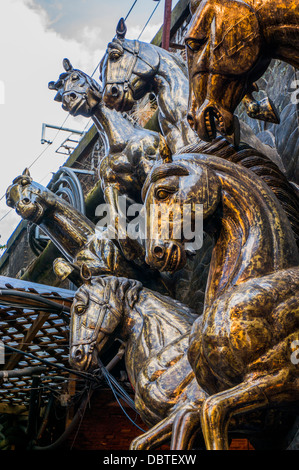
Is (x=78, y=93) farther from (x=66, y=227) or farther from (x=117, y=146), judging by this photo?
(x=66, y=227)

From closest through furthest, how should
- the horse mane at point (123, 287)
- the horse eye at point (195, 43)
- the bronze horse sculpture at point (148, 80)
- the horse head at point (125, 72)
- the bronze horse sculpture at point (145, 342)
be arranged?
1. the horse eye at point (195, 43)
2. the bronze horse sculpture at point (145, 342)
3. the horse mane at point (123, 287)
4. the bronze horse sculpture at point (148, 80)
5. the horse head at point (125, 72)

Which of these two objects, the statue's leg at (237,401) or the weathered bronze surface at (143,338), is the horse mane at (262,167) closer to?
the weathered bronze surface at (143,338)

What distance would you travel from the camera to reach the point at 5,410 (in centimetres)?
692

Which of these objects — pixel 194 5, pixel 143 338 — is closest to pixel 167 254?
pixel 143 338

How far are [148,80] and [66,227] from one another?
1.40 metres

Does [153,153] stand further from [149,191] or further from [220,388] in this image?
[220,388]

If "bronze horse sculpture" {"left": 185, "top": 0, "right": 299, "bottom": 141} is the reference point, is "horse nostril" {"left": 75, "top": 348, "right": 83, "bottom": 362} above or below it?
below

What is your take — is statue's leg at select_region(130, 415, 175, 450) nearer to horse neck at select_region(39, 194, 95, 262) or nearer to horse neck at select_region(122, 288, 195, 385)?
horse neck at select_region(122, 288, 195, 385)

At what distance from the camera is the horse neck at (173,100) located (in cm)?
411

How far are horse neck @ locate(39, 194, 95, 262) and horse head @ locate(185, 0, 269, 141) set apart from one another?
2.59m

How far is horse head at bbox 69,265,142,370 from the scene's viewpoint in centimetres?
326

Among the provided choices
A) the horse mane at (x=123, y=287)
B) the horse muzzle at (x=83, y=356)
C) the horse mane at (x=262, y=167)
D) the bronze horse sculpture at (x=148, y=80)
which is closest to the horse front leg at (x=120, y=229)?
the bronze horse sculpture at (x=148, y=80)

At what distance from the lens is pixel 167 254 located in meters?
2.37

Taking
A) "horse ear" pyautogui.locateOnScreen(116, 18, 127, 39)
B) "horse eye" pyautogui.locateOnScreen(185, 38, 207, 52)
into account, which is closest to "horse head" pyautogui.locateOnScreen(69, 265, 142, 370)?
"horse eye" pyautogui.locateOnScreen(185, 38, 207, 52)
